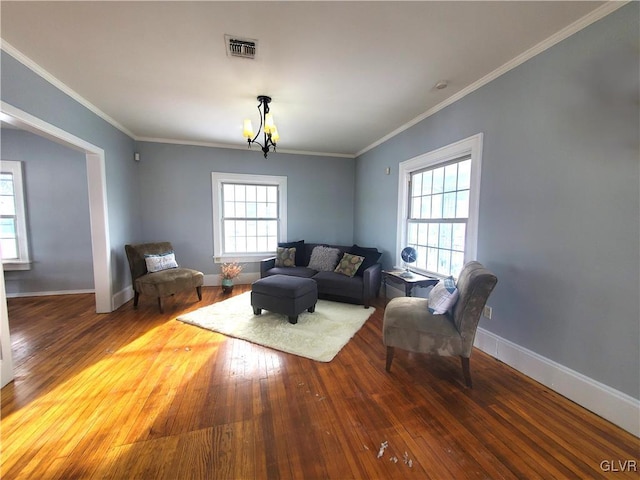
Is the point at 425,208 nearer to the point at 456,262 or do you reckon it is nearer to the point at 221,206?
the point at 456,262

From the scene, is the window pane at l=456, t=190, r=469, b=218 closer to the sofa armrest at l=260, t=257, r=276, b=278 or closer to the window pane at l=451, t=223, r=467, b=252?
the window pane at l=451, t=223, r=467, b=252

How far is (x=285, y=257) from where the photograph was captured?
4.55 meters

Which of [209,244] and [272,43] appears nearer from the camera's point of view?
[272,43]

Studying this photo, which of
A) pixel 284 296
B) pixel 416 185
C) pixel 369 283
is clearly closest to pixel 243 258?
pixel 284 296

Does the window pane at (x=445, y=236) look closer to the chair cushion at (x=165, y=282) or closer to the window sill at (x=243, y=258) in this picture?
the window sill at (x=243, y=258)

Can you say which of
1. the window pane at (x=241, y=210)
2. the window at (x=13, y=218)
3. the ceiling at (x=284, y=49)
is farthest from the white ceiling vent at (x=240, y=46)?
the window at (x=13, y=218)

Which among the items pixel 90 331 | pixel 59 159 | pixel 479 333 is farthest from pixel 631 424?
pixel 59 159

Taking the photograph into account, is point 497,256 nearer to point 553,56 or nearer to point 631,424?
point 631,424

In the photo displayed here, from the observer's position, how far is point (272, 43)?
1.94 m

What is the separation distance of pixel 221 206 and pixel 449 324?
4219mm

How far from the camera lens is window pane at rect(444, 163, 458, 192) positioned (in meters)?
2.89

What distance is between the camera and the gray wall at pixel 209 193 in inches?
177

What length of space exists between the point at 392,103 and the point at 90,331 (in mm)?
4309

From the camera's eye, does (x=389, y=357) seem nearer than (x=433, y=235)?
Yes
